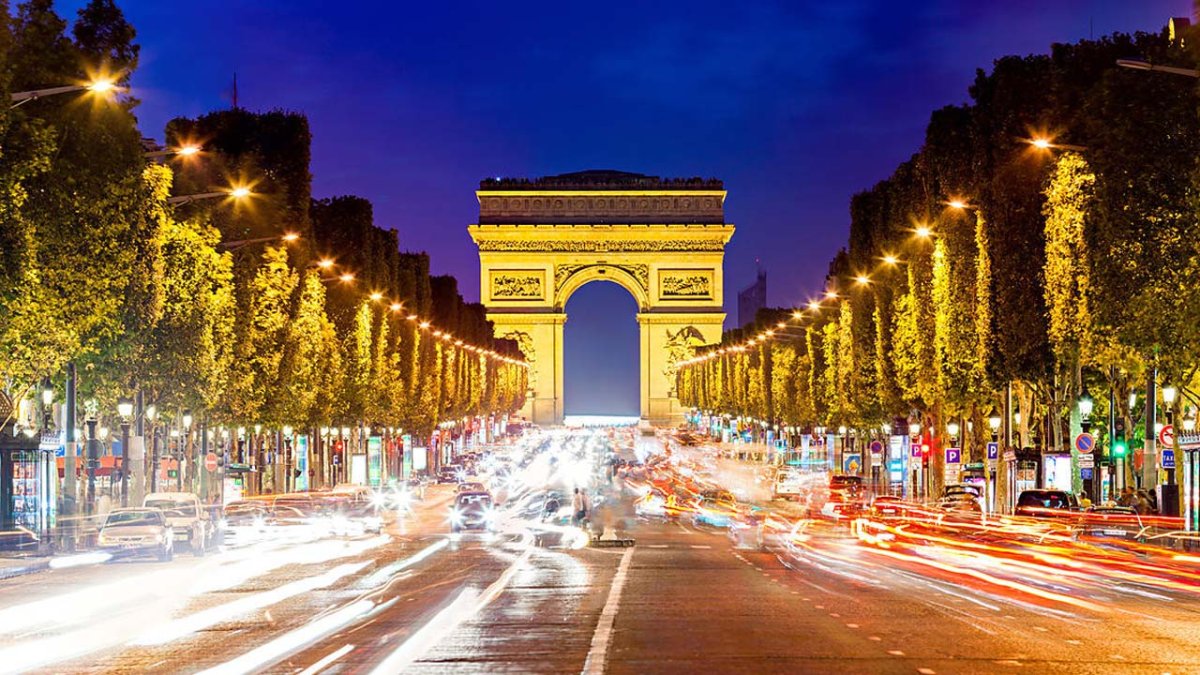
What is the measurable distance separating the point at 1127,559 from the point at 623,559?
10092mm

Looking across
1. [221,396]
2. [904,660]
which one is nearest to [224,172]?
[221,396]

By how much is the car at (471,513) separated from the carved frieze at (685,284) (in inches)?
5479

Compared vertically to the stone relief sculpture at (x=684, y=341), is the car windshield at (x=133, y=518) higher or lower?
lower

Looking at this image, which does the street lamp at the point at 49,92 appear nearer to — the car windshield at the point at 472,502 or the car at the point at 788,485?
the car windshield at the point at 472,502

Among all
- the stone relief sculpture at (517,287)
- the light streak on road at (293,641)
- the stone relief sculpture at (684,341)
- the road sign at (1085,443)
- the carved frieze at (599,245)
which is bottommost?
the light streak on road at (293,641)

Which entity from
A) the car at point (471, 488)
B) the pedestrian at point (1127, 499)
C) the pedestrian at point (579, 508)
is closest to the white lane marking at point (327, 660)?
the pedestrian at point (579, 508)

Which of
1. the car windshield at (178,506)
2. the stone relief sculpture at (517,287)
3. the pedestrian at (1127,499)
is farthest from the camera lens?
the stone relief sculpture at (517,287)

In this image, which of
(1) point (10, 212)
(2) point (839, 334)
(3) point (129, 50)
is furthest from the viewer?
(2) point (839, 334)

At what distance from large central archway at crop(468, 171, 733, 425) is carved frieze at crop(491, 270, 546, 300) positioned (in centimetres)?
11

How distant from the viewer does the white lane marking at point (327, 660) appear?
1617cm

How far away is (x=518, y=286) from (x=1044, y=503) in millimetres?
146074

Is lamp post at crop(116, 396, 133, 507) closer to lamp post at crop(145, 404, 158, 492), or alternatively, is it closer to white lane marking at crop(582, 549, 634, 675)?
lamp post at crop(145, 404, 158, 492)

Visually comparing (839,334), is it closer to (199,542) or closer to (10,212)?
(199,542)

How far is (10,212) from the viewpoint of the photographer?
3322 centimetres
